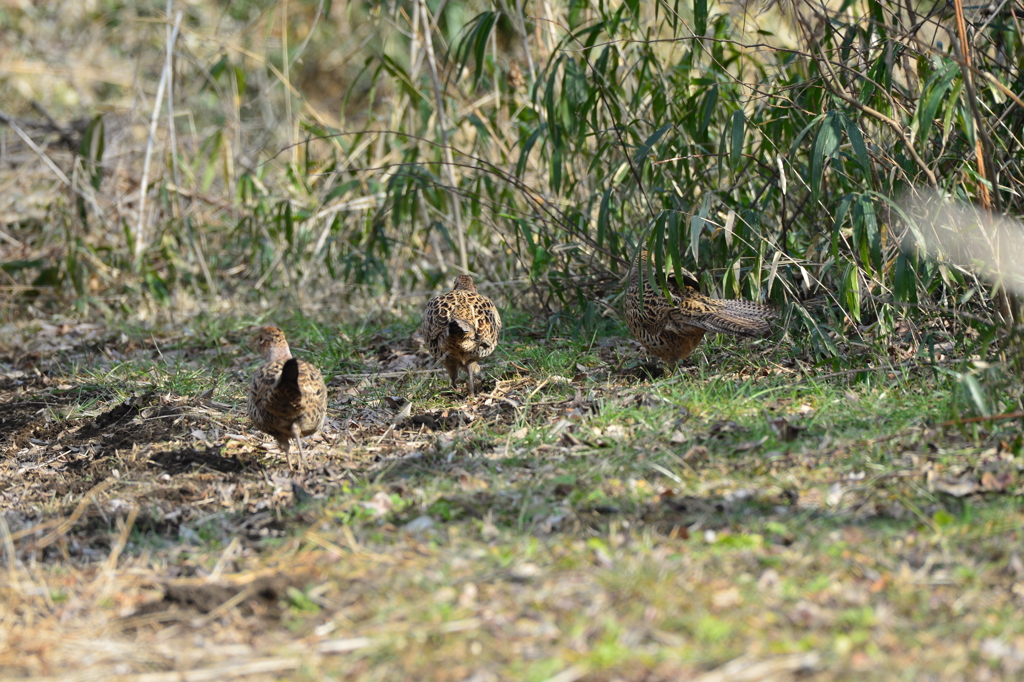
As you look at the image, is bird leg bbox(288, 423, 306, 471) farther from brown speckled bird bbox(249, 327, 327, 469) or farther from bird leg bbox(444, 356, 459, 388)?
bird leg bbox(444, 356, 459, 388)

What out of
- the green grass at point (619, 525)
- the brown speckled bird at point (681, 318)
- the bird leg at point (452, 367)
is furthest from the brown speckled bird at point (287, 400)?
the brown speckled bird at point (681, 318)

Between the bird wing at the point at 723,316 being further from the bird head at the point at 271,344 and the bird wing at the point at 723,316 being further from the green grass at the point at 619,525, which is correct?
the bird head at the point at 271,344

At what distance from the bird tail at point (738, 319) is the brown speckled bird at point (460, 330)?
1.26 m

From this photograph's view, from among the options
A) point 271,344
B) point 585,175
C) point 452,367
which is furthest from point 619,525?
point 585,175

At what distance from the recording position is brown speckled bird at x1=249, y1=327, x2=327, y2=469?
4.54 metres

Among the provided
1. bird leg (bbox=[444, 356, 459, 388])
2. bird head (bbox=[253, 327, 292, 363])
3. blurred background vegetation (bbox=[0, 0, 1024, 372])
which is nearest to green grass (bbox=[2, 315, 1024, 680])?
bird leg (bbox=[444, 356, 459, 388])

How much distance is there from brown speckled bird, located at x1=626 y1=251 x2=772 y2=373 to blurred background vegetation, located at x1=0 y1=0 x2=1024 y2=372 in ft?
0.71

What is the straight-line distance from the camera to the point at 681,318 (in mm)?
5461

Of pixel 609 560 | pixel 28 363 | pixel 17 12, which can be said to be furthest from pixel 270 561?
pixel 17 12

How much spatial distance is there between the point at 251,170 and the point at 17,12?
9.36 meters

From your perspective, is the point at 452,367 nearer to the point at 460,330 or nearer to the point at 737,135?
the point at 460,330

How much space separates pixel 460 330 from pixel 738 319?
1575mm

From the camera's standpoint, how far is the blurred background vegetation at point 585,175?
5.16 meters

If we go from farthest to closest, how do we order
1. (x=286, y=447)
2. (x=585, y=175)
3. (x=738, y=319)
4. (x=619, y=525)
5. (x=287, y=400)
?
(x=585, y=175) → (x=738, y=319) → (x=286, y=447) → (x=287, y=400) → (x=619, y=525)
